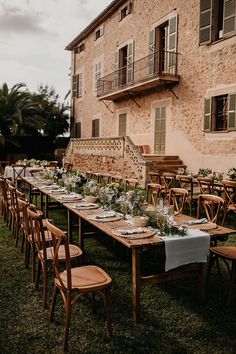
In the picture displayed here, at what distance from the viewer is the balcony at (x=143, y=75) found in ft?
39.0

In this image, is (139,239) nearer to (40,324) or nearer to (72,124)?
(40,324)

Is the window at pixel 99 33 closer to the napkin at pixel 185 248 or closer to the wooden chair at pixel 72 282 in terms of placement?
the napkin at pixel 185 248

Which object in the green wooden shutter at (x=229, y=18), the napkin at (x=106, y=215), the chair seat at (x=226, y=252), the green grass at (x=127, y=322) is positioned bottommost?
the green grass at (x=127, y=322)

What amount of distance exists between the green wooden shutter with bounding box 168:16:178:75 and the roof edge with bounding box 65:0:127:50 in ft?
13.2

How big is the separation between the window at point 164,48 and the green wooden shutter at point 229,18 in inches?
91.0

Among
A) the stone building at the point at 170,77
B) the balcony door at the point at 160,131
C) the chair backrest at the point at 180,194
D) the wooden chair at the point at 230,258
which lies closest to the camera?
the wooden chair at the point at 230,258

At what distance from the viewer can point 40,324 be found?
9.80ft

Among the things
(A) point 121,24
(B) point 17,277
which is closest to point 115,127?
(A) point 121,24

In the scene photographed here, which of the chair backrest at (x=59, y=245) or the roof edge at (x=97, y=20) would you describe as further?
the roof edge at (x=97, y=20)

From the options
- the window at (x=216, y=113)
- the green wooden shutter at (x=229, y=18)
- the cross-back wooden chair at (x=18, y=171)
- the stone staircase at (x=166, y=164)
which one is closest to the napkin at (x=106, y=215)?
the cross-back wooden chair at (x=18, y=171)

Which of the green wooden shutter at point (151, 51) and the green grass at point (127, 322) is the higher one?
the green wooden shutter at point (151, 51)

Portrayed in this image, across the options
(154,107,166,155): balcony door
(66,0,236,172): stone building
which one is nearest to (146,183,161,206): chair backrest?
(66,0,236,172): stone building

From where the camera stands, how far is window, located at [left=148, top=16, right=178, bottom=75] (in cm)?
1202

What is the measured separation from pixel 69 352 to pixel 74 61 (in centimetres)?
2038
